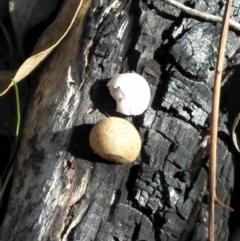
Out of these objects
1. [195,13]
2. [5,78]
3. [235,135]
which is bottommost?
[5,78]

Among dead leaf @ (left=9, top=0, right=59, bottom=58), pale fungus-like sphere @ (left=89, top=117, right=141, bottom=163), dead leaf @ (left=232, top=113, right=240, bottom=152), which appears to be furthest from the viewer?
dead leaf @ (left=9, top=0, right=59, bottom=58)

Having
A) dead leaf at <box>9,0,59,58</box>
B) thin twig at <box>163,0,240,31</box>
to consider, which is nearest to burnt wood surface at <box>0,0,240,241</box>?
thin twig at <box>163,0,240,31</box>

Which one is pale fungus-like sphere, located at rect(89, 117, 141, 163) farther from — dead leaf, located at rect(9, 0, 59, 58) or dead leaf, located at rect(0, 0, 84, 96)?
dead leaf, located at rect(9, 0, 59, 58)

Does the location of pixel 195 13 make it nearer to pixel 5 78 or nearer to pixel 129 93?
pixel 129 93

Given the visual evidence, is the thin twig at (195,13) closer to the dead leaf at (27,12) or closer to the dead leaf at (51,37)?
the dead leaf at (51,37)

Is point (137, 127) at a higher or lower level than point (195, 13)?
lower

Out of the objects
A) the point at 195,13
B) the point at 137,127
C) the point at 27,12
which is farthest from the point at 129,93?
the point at 27,12

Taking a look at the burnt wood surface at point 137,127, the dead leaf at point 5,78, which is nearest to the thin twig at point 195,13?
the burnt wood surface at point 137,127
